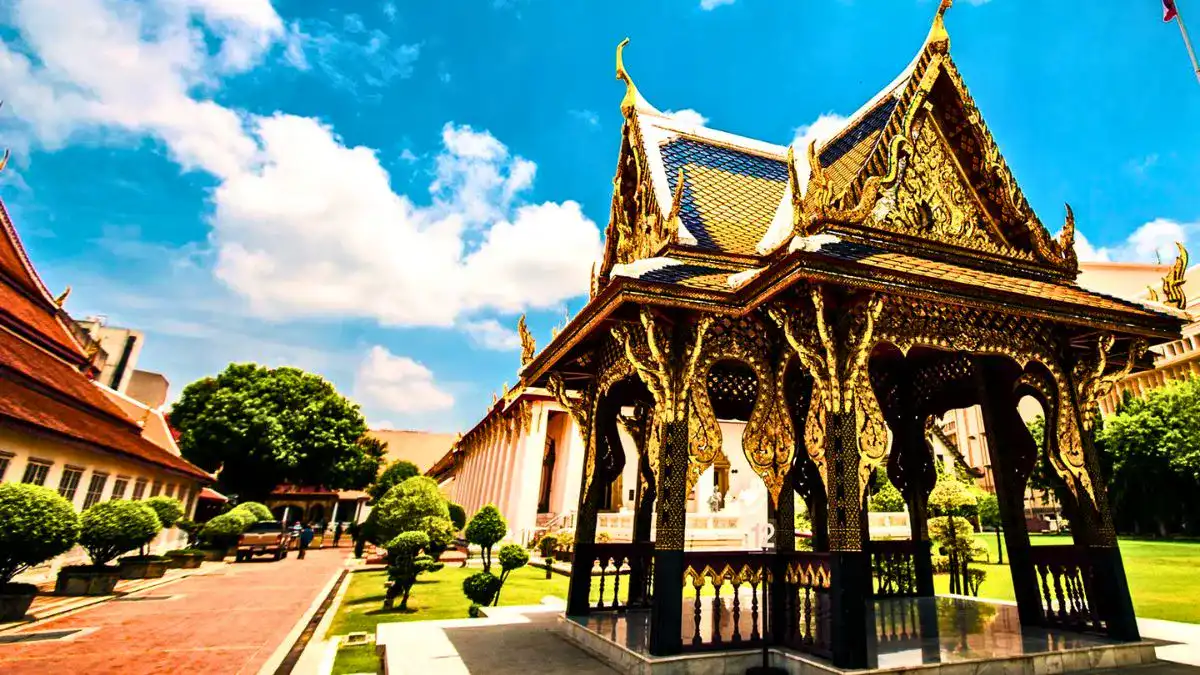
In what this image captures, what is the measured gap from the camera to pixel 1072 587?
6.53m

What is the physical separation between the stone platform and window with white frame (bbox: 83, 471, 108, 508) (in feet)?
52.3

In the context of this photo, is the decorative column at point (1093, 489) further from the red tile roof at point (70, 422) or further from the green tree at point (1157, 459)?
the green tree at point (1157, 459)

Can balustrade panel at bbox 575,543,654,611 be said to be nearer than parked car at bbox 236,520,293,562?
Yes

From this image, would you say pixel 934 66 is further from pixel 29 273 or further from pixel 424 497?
pixel 29 273

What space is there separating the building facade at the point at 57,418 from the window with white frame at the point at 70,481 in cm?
3

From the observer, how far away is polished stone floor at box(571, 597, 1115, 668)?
17.6ft

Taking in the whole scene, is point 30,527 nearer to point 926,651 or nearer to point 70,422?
point 70,422

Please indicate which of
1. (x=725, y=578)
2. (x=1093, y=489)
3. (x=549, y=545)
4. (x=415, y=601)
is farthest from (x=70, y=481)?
(x=1093, y=489)

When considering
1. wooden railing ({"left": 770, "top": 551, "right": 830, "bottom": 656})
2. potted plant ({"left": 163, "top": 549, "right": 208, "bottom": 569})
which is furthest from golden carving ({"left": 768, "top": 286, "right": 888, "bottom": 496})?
potted plant ({"left": 163, "top": 549, "right": 208, "bottom": 569})

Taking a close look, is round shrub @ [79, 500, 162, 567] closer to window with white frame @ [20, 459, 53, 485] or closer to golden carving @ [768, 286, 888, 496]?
window with white frame @ [20, 459, 53, 485]

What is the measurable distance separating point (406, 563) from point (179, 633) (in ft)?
10.9

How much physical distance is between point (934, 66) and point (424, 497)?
1453 centimetres

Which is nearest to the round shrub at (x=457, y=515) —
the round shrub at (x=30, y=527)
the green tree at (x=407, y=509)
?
the green tree at (x=407, y=509)

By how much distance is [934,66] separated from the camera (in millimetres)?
6996
